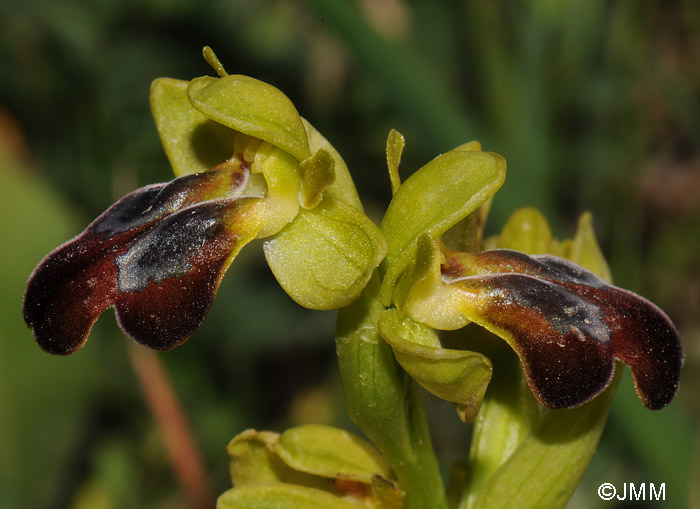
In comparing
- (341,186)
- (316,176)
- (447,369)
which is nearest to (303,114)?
(341,186)

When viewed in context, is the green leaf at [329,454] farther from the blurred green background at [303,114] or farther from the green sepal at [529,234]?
the blurred green background at [303,114]

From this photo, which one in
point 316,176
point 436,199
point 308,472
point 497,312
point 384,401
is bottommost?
point 308,472

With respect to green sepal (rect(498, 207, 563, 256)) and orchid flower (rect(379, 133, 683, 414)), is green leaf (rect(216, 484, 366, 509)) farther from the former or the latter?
green sepal (rect(498, 207, 563, 256))

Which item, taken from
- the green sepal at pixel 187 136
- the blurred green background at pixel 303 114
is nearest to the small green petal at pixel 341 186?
the green sepal at pixel 187 136

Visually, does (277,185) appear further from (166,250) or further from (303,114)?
(303,114)

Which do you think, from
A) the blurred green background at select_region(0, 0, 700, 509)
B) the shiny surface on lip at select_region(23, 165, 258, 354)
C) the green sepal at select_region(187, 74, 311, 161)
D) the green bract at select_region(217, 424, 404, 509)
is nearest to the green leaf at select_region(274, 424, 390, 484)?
the green bract at select_region(217, 424, 404, 509)
